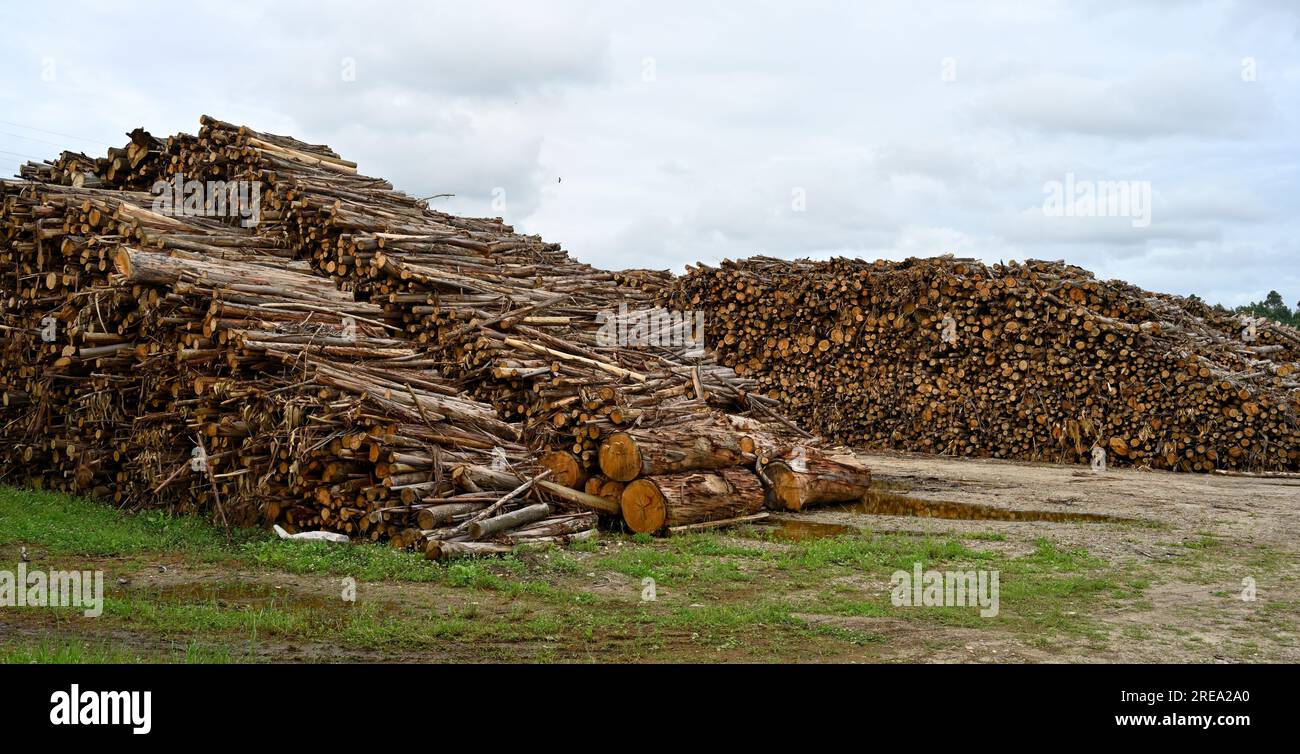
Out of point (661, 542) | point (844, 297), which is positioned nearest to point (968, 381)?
point (844, 297)

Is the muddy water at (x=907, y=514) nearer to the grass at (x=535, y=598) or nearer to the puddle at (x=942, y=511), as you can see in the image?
the puddle at (x=942, y=511)

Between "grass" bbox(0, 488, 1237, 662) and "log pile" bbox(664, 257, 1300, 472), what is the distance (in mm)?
8459

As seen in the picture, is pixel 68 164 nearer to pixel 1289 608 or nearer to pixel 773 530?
pixel 773 530

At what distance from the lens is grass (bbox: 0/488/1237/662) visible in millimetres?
6098

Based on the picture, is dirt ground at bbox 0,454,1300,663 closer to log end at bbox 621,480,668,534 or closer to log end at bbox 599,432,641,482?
log end at bbox 621,480,668,534

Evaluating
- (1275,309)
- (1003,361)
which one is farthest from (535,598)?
(1275,309)

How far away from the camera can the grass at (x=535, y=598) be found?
6098 mm

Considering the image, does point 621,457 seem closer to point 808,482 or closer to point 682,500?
point 682,500

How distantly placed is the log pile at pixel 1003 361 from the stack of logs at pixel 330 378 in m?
5.77

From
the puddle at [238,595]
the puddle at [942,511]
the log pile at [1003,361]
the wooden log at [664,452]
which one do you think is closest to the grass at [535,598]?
the puddle at [238,595]

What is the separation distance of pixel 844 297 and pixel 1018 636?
14268 millimetres

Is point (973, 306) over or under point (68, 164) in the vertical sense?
under

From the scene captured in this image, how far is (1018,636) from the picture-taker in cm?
644

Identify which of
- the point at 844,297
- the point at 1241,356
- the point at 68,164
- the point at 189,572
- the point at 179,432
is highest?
the point at 68,164
